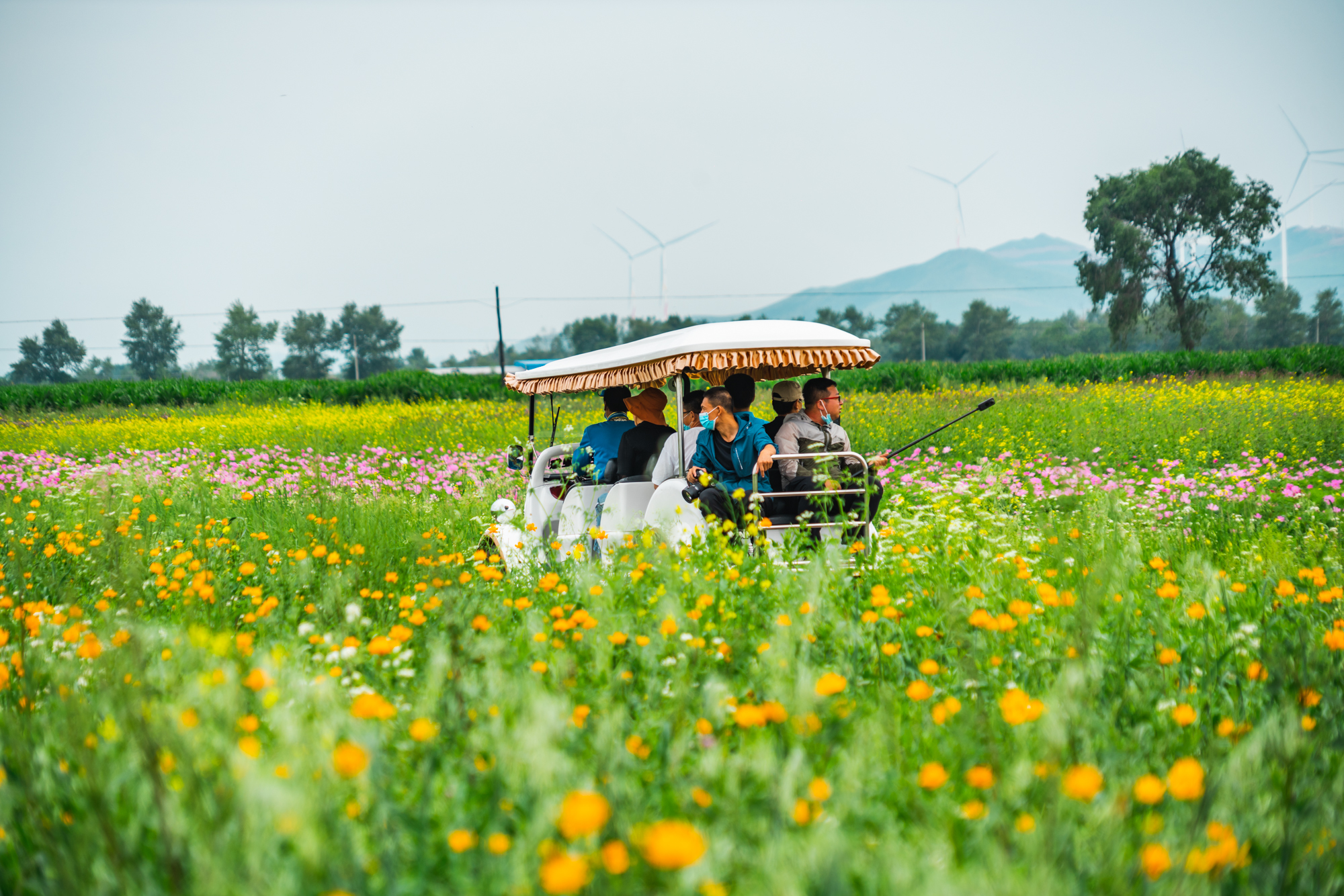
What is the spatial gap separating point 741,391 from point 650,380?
36.0 inches

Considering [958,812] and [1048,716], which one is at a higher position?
[1048,716]

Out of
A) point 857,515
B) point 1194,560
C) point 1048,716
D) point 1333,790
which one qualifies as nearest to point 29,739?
point 1048,716

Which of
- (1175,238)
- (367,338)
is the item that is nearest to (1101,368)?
(1175,238)

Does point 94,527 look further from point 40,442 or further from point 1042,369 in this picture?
point 1042,369

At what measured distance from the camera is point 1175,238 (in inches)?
2347

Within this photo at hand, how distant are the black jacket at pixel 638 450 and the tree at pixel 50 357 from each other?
115 m

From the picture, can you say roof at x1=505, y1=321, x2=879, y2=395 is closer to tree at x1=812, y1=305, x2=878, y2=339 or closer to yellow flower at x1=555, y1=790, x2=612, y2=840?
yellow flower at x1=555, y1=790, x2=612, y2=840

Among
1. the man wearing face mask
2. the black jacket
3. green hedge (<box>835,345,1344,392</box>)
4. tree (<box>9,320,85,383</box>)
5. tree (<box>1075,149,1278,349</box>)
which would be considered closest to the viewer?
the man wearing face mask

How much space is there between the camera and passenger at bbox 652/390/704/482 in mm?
6223

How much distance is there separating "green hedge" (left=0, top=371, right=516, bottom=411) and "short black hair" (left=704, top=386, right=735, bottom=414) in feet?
89.3

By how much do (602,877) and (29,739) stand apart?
2119mm

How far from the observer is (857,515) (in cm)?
573

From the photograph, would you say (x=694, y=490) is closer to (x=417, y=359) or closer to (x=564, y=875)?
(x=564, y=875)

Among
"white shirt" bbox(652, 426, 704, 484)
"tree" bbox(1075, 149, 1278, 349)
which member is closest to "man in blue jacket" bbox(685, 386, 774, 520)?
"white shirt" bbox(652, 426, 704, 484)
